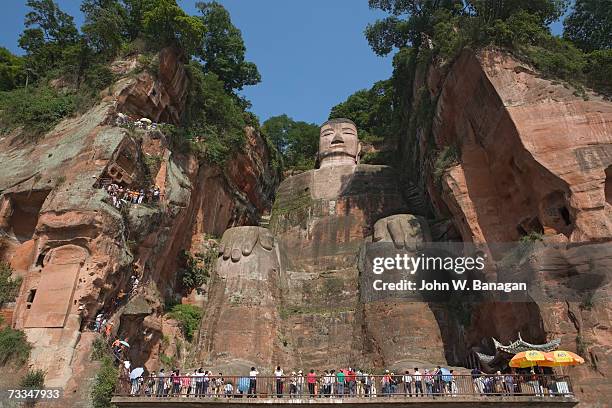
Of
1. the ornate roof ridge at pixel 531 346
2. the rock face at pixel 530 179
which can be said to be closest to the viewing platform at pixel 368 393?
the ornate roof ridge at pixel 531 346

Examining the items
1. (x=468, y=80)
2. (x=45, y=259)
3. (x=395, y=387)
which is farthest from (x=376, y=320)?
(x=45, y=259)

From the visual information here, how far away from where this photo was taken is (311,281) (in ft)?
82.6

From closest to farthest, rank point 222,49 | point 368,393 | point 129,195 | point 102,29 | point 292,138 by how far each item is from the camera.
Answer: point 368,393 → point 129,195 → point 102,29 → point 222,49 → point 292,138

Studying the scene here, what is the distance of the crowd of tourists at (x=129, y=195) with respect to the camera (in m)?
18.0

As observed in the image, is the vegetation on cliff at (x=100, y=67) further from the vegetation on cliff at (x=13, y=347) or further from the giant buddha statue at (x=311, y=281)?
the vegetation on cliff at (x=13, y=347)

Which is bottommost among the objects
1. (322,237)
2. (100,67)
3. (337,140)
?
(322,237)

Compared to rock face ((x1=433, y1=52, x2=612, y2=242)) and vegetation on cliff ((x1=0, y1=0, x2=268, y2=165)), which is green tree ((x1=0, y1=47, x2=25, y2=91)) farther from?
rock face ((x1=433, y1=52, x2=612, y2=242))

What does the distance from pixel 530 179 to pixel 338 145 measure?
16.6 metres

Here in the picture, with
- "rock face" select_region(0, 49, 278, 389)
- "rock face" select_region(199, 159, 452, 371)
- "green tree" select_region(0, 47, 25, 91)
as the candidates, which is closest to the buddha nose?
"rock face" select_region(199, 159, 452, 371)

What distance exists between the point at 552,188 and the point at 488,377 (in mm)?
6543

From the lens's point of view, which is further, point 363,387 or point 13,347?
point 363,387

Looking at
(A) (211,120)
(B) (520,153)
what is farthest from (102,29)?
(B) (520,153)

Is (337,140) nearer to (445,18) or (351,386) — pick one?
(445,18)

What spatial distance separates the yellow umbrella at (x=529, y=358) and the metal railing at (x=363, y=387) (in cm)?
37
